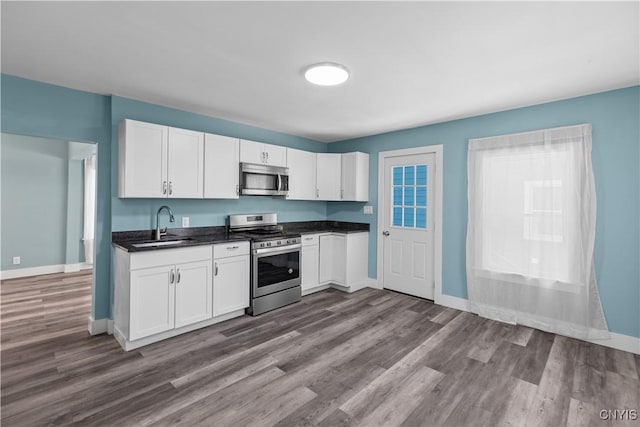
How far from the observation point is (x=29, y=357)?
8.70 ft

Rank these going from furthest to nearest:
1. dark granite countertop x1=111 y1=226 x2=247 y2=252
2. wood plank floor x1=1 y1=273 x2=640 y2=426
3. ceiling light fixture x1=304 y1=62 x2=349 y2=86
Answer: dark granite countertop x1=111 y1=226 x2=247 y2=252 < ceiling light fixture x1=304 y1=62 x2=349 y2=86 < wood plank floor x1=1 y1=273 x2=640 y2=426

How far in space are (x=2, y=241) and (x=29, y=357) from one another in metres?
3.69

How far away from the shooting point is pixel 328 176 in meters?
5.07

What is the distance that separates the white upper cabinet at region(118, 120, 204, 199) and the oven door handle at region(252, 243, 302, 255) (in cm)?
97

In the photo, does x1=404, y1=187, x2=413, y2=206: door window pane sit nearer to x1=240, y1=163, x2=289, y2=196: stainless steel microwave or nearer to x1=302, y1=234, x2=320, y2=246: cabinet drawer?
x1=302, y1=234, x2=320, y2=246: cabinet drawer

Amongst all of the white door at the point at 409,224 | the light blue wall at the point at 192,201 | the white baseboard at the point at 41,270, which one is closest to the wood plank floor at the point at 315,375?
the white door at the point at 409,224

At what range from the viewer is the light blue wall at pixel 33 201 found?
16.7ft

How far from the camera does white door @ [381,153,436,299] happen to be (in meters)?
4.34

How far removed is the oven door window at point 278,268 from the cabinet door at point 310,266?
184 millimetres

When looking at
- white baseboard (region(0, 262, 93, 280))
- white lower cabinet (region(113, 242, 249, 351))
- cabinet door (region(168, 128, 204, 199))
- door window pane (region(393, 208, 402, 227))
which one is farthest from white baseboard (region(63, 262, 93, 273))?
door window pane (region(393, 208, 402, 227))

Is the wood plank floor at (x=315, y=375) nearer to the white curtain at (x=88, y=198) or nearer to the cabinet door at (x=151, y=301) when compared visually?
the cabinet door at (x=151, y=301)

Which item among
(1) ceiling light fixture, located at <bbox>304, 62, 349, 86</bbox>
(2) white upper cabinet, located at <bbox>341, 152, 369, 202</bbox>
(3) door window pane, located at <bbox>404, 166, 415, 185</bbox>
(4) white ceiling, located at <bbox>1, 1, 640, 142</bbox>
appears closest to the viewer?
(4) white ceiling, located at <bbox>1, 1, 640, 142</bbox>

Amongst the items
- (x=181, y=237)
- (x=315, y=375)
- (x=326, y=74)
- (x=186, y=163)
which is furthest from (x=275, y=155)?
(x=315, y=375)

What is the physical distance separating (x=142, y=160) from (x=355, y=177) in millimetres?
2991
